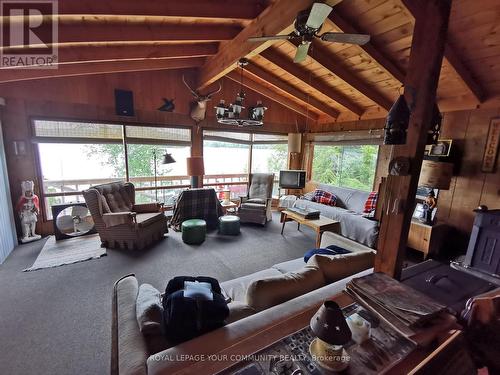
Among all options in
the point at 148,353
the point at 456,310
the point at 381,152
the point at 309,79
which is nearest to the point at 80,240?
the point at 148,353

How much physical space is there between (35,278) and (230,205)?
3.02 metres

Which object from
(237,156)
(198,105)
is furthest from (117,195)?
(237,156)

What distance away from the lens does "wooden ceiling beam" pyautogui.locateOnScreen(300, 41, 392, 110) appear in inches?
134

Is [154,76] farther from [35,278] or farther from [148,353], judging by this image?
[148,353]

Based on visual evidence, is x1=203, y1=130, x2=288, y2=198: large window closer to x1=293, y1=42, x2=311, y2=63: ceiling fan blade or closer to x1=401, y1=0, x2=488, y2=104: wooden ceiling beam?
x1=293, y1=42, x2=311, y2=63: ceiling fan blade

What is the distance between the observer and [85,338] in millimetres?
1820

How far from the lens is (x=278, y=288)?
1.36 metres

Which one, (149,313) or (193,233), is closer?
(149,313)

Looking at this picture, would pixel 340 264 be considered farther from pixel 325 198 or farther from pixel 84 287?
pixel 325 198

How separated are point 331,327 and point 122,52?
3.59m

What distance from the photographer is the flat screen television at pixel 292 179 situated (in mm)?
5176

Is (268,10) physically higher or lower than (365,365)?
higher

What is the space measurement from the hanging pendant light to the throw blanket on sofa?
11.5 ft

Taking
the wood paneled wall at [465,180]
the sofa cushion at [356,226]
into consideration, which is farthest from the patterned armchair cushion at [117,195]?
the wood paneled wall at [465,180]
